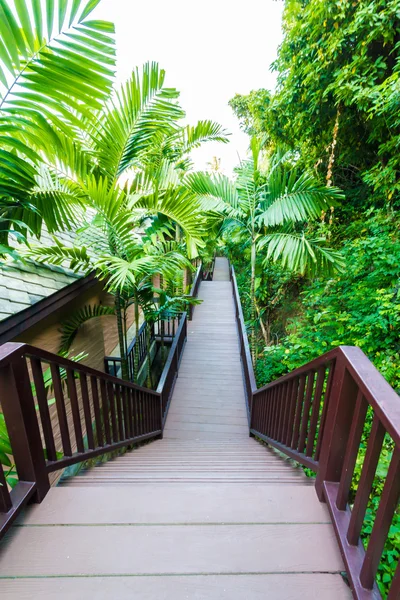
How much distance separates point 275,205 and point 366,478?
353cm

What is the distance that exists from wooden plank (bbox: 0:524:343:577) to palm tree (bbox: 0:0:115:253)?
4.57ft

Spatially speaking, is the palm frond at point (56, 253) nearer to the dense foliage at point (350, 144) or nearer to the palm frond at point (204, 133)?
the palm frond at point (204, 133)

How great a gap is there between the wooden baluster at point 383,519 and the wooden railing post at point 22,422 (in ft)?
4.89

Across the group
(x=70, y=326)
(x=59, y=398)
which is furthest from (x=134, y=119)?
(x=70, y=326)

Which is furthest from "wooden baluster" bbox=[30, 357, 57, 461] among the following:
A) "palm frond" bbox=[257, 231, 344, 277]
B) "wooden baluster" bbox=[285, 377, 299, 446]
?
"palm frond" bbox=[257, 231, 344, 277]

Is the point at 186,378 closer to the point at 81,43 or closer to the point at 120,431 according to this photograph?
the point at 120,431

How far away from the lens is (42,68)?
46.8 inches

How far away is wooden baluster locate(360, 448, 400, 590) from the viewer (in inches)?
30.4

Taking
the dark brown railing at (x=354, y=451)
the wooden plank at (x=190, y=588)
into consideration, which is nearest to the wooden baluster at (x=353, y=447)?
the dark brown railing at (x=354, y=451)

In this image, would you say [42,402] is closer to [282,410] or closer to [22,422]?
[22,422]

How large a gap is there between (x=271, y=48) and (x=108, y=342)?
284 inches

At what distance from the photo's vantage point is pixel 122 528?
120 cm

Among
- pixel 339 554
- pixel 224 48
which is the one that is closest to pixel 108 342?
pixel 339 554

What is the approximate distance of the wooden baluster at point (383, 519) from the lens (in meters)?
0.77
